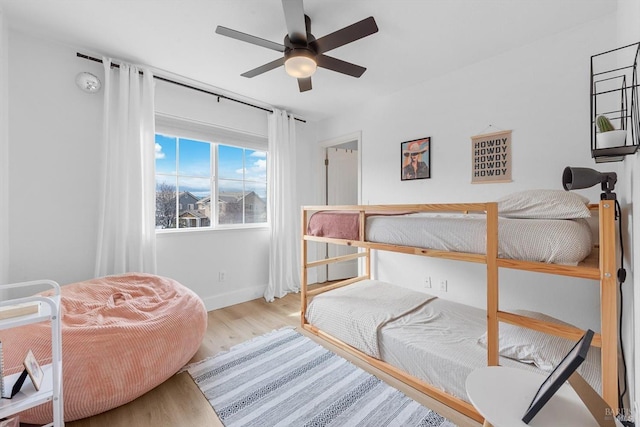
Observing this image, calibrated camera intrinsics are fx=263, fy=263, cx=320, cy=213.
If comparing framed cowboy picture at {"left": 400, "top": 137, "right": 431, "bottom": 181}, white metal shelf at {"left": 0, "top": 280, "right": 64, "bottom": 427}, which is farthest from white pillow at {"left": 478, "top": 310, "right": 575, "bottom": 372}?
white metal shelf at {"left": 0, "top": 280, "right": 64, "bottom": 427}

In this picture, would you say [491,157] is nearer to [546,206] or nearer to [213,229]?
[546,206]

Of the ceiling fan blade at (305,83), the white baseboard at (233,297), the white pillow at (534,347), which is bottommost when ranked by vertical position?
the white baseboard at (233,297)

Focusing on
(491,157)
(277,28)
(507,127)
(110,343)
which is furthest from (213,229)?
Result: (507,127)

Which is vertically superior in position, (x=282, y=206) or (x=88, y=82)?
(x=88, y=82)

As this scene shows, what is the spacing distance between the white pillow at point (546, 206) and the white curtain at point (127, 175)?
2924mm

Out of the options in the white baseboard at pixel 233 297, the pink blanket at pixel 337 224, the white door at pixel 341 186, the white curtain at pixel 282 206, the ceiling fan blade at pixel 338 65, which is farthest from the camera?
the white door at pixel 341 186

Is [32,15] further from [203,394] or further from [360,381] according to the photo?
[360,381]

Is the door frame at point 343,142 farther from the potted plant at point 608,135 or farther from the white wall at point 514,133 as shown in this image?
the potted plant at point 608,135

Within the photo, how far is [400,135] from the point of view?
3092 millimetres

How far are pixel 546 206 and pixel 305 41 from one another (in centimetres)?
172

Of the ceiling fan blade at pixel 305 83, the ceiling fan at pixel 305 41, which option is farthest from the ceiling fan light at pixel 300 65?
the ceiling fan blade at pixel 305 83

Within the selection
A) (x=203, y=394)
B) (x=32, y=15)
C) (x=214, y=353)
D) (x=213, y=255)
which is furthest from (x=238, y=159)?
(x=203, y=394)

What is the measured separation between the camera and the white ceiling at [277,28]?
1.75 m

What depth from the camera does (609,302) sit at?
1094 mm
